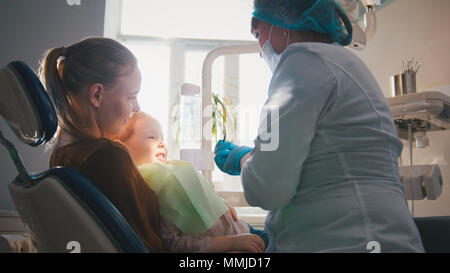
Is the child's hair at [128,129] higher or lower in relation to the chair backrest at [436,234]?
higher

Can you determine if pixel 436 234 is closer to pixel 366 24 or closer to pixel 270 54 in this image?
pixel 270 54

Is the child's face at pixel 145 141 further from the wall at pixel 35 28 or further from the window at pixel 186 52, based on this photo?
the window at pixel 186 52

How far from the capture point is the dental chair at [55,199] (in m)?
0.63

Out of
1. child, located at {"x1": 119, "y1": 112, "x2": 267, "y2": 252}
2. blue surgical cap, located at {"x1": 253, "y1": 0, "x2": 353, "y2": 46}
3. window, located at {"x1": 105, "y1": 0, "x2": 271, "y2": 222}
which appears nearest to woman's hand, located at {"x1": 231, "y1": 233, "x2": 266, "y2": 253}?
child, located at {"x1": 119, "y1": 112, "x2": 267, "y2": 252}

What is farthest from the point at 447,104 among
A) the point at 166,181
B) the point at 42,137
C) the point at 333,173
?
the point at 42,137

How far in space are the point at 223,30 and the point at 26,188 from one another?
3.95 m

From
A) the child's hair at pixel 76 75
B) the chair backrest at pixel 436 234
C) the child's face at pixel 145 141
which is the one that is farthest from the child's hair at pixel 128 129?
the chair backrest at pixel 436 234

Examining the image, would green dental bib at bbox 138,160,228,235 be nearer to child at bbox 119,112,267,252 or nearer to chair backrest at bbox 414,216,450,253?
child at bbox 119,112,267,252

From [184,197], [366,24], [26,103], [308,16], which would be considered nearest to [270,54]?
[308,16]

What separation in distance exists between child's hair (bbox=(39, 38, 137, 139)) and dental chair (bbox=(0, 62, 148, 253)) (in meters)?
0.24

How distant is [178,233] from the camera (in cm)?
95

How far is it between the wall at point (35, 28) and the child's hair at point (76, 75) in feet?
2.00

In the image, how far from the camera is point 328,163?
0.77 m

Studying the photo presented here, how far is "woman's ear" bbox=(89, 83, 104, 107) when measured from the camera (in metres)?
0.91
